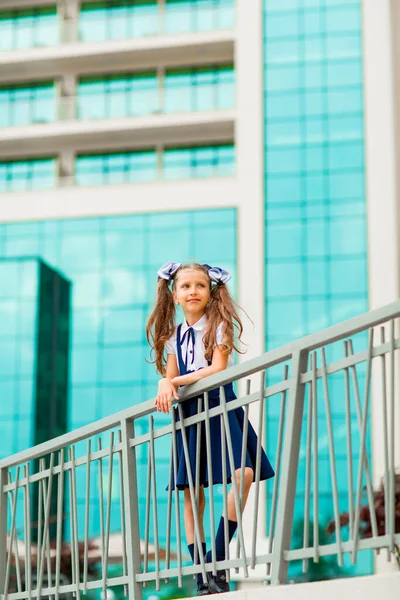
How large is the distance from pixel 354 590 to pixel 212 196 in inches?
1637

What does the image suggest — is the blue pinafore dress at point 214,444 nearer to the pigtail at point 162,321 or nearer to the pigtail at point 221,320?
the pigtail at point 221,320

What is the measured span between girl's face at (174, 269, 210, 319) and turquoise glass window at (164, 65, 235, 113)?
42430mm

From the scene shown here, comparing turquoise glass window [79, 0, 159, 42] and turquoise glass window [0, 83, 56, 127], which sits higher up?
turquoise glass window [79, 0, 159, 42]

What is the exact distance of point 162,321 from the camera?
629cm

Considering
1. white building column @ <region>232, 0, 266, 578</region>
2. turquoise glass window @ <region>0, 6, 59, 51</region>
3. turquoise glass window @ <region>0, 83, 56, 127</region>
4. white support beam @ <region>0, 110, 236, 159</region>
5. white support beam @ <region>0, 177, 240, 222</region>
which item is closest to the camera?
white building column @ <region>232, 0, 266, 578</region>

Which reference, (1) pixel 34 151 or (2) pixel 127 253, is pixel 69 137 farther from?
(2) pixel 127 253

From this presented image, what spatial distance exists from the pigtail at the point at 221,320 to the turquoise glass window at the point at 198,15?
4320 cm

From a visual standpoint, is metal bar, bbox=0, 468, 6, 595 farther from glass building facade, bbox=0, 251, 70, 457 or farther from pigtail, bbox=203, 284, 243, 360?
glass building facade, bbox=0, 251, 70, 457

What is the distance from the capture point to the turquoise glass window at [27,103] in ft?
164

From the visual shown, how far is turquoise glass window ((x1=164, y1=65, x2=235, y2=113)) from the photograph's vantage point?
1900 inches

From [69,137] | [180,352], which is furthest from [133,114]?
[180,352]

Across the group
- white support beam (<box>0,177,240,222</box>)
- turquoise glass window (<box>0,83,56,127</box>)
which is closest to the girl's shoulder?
white support beam (<box>0,177,240,222</box>)

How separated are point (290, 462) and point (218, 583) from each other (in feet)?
2.80

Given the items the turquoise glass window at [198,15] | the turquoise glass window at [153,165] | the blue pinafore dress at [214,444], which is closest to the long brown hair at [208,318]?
the blue pinafore dress at [214,444]
